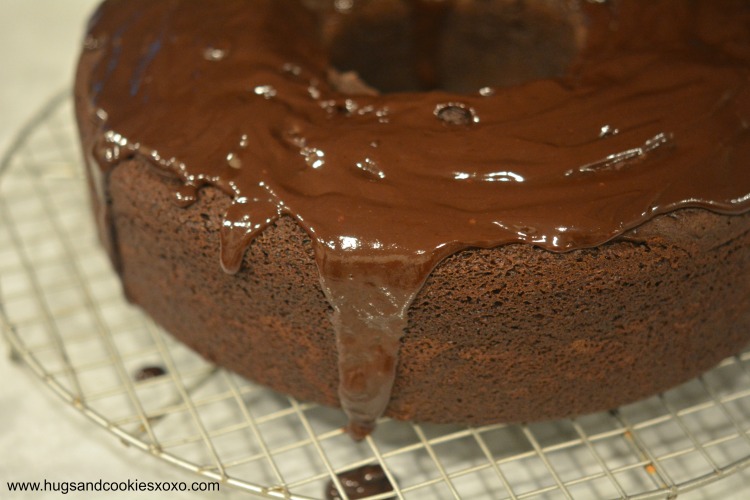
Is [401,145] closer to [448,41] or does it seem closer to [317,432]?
[317,432]

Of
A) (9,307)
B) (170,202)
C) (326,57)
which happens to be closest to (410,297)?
(170,202)

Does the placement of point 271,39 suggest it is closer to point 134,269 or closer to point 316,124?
point 316,124

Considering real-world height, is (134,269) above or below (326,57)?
below

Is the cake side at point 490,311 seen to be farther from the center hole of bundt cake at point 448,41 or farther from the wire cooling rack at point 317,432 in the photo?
the center hole of bundt cake at point 448,41

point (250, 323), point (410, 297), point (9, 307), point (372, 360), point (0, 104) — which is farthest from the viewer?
point (0, 104)

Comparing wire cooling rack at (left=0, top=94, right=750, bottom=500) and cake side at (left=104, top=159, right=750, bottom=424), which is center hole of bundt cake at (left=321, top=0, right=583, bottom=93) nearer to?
cake side at (left=104, top=159, right=750, bottom=424)

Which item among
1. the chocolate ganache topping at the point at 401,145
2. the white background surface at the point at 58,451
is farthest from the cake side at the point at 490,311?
the white background surface at the point at 58,451

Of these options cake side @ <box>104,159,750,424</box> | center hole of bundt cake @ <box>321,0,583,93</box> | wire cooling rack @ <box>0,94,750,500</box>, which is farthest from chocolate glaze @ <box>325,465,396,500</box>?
center hole of bundt cake @ <box>321,0,583,93</box>
